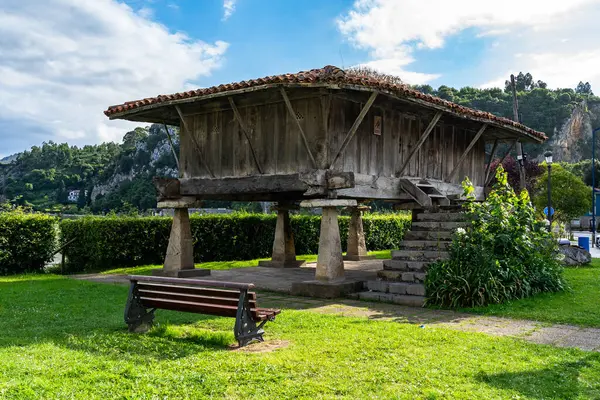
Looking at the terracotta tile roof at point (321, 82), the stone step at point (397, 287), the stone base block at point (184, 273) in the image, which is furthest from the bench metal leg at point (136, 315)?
the stone base block at point (184, 273)

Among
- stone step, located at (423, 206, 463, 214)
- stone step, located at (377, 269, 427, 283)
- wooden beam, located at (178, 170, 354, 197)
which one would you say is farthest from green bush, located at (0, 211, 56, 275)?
stone step, located at (423, 206, 463, 214)

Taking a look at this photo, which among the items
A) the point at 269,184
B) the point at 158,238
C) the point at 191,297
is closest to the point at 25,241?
the point at 158,238

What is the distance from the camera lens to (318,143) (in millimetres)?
9180

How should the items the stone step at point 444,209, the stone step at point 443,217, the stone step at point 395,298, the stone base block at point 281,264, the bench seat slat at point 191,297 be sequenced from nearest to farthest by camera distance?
the bench seat slat at point 191,297 < the stone step at point 395,298 < the stone step at point 443,217 < the stone step at point 444,209 < the stone base block at point 281,264

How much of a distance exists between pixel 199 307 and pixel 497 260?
16.4 feet

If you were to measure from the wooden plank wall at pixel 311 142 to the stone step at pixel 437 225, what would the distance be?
1.38 m

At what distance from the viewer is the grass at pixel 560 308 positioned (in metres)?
6.84

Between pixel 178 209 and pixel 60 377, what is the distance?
7.58 metres

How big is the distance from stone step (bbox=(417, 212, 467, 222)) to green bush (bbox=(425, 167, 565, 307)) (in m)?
0.17

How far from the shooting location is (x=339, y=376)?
4203mm

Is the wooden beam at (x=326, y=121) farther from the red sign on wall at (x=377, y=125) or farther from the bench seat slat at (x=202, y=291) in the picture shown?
the bench seat slat at (x=202, y=291)

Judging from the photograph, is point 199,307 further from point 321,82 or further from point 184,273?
point 184,273

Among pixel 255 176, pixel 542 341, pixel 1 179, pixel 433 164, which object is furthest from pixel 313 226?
pixel 1 179

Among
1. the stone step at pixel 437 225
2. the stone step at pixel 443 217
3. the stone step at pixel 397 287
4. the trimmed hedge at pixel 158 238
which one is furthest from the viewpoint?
the trimmed hedge at pixel 158 238
